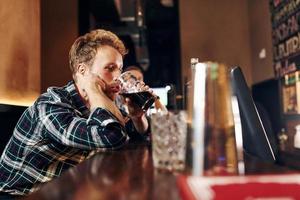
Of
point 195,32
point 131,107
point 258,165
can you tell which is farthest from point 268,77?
point 258,165

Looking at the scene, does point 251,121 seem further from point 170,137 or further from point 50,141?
point 50,141

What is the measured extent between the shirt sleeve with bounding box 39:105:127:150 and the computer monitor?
0.44 m

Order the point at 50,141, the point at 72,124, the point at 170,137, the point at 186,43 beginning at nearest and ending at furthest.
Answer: the point at 170,137 < the point at 72,124 < the point at 50,141 < the point at 186,43

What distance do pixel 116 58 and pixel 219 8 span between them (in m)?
3.67

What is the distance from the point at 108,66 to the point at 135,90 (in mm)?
196

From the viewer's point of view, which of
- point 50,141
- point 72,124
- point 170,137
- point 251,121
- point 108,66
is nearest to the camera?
point 170,137

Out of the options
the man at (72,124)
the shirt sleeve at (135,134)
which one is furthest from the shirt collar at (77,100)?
the shirt sleeve at (135,134)

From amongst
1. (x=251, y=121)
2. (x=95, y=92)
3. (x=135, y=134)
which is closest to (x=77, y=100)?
(x=95, y=92)

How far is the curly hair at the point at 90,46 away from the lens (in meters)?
1.59

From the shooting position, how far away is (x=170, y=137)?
2.54ft

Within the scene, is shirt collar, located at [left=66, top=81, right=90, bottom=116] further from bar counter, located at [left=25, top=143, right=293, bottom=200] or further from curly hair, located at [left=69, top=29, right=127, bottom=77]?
bar counter, located at [left=25, top=143, right=293, bottom=200]

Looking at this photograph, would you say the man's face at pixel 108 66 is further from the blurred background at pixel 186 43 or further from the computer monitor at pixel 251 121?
the computer monitor at pixel 251 121

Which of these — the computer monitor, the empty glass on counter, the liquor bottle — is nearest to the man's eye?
the computer monitor

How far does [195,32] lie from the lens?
487cm
